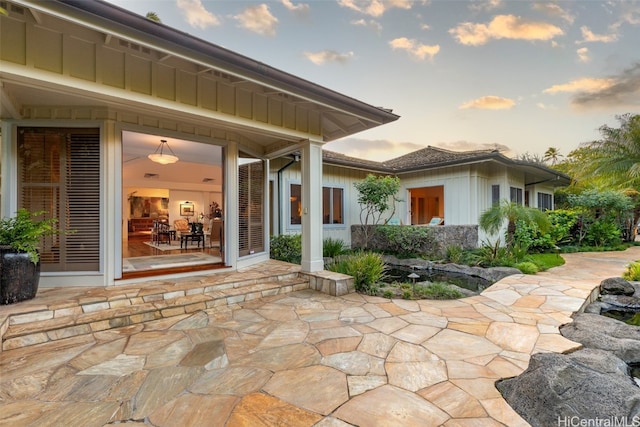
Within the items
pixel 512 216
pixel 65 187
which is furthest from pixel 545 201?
pixel 65 187

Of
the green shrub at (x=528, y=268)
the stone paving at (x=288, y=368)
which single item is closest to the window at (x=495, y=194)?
the green shrub at (x=528, y=268)

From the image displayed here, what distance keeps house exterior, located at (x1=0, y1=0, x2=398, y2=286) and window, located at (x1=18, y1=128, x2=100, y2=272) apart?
2 centimetres

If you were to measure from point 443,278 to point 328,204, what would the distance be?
15.2ft

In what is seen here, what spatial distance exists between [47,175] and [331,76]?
8823 millimetres

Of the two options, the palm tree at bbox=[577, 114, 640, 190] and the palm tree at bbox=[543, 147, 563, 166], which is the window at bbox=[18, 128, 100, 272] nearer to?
the palm tree at bbox=[577, 114, 640, 190]

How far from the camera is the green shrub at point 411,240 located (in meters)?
9.28

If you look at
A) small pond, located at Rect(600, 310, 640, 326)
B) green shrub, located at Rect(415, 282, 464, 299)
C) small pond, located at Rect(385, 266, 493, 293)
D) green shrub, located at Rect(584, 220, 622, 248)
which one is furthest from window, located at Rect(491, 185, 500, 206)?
green shrub, located at Rect(415, 282, 464, 299)

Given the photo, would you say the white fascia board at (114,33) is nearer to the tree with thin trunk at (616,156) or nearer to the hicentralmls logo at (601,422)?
the hicentralmls logo at (601,422)

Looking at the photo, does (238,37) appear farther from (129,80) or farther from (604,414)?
(604,414)

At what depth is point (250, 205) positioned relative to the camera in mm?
6297

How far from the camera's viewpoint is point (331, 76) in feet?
34.0

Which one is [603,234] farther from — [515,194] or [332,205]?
[332,205]

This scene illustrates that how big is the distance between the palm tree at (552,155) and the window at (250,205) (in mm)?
36980

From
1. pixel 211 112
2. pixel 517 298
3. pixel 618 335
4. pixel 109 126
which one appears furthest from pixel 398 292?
pixel 109 126
